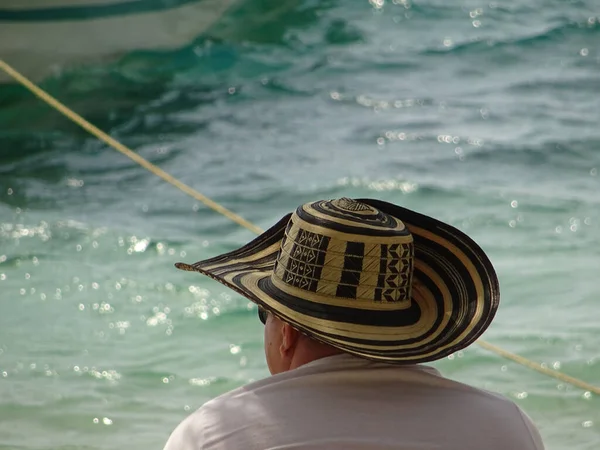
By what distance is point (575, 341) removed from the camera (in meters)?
4.55

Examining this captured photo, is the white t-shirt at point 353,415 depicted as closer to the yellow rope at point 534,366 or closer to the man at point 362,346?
the man at point 362,346

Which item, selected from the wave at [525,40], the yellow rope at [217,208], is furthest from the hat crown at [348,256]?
the wave at [525,40]

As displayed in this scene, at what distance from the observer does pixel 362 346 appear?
4.86ft

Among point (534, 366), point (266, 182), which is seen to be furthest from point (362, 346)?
point (266, 182)

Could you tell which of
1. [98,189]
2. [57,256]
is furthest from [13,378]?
[98,189]

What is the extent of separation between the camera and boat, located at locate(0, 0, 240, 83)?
9023mm

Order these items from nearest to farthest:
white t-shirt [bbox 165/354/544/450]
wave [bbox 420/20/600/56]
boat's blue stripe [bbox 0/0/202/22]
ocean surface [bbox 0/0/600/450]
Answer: white t-shirt [bbox 165/354/544/450]
ocean surface [bbox 0/0/600/450]
boat's blue stripe [bbox 0/0/202/22]
wave [bbox 420/20/600/56]

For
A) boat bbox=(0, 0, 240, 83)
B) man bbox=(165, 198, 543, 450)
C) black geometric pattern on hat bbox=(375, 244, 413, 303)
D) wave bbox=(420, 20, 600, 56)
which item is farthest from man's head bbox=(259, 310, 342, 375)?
wave bbox=(420, 20, 600, 56)

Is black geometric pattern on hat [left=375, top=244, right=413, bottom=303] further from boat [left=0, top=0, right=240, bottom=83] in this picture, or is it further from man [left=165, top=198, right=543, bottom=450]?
boat [left=0, top=0, right=240, bottom=83]

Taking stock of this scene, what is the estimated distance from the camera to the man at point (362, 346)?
1.45 m

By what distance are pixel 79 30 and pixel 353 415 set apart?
27.4 feet

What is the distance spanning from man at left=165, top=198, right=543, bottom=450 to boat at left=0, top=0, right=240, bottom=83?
791 centimetres

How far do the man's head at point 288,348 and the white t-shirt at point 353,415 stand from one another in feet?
0.13

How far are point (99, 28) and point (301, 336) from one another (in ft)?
27.1
